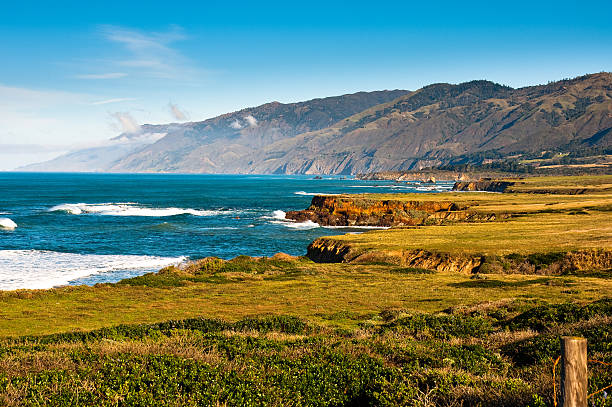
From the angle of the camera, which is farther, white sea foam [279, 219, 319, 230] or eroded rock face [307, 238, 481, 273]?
white sea foam [279, 219, 319, 230]

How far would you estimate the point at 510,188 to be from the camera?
156250 millimetres

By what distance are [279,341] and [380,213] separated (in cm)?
7764

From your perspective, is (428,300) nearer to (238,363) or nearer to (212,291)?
(212,291)

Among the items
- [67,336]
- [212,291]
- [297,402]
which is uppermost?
[297,402]

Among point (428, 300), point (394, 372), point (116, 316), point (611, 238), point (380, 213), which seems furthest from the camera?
point (380, 213)

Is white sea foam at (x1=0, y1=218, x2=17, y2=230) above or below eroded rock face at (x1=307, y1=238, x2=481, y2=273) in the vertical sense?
above

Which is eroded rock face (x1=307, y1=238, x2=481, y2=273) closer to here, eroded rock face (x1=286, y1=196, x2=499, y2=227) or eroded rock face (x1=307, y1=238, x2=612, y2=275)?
eroded rock face (x1=307, y1=238, x2=612, y2=275)

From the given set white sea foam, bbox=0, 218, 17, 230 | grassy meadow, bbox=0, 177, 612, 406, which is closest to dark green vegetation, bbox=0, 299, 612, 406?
grassy meadow, bbox=0, 177, 612, 406

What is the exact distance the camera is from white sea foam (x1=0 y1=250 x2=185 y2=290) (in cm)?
4097

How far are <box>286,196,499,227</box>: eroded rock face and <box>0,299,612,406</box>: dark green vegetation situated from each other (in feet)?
223

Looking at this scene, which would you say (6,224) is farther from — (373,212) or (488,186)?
(488,186)

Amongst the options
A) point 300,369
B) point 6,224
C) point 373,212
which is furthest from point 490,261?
point 6,224

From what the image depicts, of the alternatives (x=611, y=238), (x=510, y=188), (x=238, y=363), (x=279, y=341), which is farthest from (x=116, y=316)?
(x=510, y=188)

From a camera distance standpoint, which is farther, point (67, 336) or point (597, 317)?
point (67, 336)
